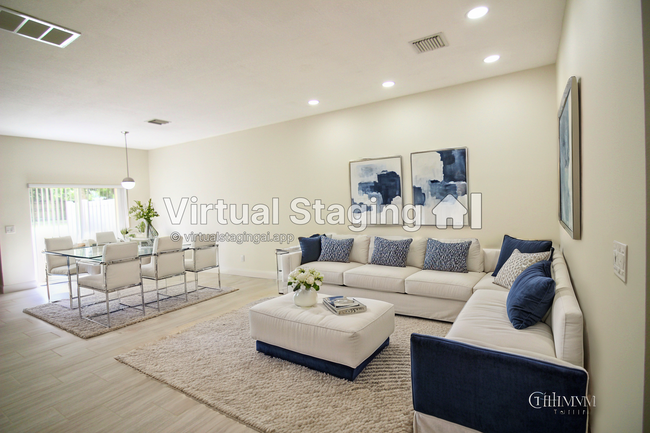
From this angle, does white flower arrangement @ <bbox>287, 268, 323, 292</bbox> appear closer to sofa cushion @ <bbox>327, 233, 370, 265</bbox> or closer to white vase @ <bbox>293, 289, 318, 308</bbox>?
white vase @ <bbox>293, 289, 318, 308</bbox>

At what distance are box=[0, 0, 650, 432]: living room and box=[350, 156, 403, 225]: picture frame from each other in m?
0.12

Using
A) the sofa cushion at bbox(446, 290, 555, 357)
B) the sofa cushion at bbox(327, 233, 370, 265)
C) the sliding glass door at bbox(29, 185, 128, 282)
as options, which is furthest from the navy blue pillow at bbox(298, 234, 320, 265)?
the sliding glass door at bbox(29, 185, 128, 282)

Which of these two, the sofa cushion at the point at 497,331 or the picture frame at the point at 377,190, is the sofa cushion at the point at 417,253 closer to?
the picture frame at the point at 377,190

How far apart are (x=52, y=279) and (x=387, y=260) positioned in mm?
6688

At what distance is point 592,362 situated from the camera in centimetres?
169

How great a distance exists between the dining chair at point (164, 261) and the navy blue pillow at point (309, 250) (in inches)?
71.3

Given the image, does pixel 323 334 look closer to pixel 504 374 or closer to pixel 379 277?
pixel 504 374

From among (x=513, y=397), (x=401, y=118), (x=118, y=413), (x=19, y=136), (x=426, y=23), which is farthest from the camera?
(x=19, y=136)

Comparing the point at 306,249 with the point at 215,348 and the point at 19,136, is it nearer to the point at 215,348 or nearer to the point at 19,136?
the point at 215,348

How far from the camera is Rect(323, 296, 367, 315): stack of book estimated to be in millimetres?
2887

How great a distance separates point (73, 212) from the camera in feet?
23.0

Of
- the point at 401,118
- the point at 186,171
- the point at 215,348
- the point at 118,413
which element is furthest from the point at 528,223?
the point at 186,171

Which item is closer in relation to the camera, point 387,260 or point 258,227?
point 387,260

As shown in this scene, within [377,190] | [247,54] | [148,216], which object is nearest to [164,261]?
[148,216]
